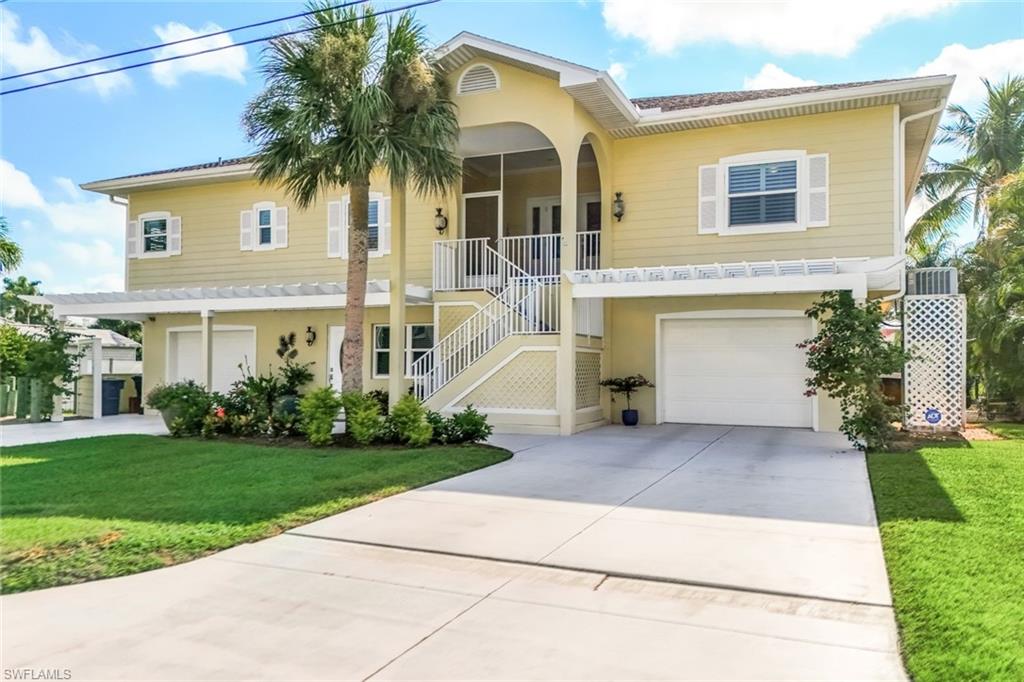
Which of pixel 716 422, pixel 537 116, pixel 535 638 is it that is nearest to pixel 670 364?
pixel 716 422

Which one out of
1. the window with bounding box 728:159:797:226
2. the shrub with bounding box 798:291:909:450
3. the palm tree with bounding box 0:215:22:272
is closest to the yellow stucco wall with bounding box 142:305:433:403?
the palm tree with bounding box 0:215:22:272

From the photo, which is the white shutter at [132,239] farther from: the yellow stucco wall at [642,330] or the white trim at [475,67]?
the yellow stucco wall at [642,330]

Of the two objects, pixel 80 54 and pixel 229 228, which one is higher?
pixel 80 54

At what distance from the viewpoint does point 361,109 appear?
1021 centimetres

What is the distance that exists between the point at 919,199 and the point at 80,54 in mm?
21908

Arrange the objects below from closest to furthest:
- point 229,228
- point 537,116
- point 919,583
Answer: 1. point 919,583
2. point 537,116
3. point 229,228

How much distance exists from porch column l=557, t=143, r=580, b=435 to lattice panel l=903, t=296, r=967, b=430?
5476 mm

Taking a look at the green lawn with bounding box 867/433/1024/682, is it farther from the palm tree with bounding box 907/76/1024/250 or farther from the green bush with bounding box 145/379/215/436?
the palm tree with bounding box 907/76/1024/250

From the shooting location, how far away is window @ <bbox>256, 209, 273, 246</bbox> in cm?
1688

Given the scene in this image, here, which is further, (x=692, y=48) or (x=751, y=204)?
(x=751, y=204)

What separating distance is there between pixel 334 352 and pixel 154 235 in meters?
6.52

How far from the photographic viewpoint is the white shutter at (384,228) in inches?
613

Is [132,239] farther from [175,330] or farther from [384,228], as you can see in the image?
[384,228]

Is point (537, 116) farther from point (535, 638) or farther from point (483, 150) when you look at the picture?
point (535, 638)
